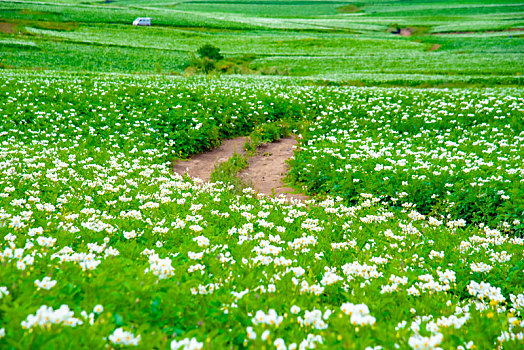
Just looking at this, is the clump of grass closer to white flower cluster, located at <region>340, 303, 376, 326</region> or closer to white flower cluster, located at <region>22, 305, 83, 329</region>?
white flower cluster, located at <region>340, 303, 376, 326</region>

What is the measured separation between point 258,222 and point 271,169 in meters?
6.60

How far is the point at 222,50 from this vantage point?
54312 mm

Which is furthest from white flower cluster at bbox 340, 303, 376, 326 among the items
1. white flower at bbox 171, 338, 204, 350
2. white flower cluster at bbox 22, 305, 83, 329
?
white flower cluster at bbox 22, 305, 83, 329

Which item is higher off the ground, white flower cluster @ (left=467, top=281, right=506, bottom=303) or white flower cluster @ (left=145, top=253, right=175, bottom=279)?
white flower cluster @ (left=145, top=253, right=175, bottom=279)

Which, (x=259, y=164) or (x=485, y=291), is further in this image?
(x=259, y=164)

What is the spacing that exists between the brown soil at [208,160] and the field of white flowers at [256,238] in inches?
21.3

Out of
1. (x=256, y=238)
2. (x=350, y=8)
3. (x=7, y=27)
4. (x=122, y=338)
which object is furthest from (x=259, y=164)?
(x=350, y=8)

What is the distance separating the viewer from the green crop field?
308 cm

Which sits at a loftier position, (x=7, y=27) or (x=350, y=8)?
(x=350, y=8)

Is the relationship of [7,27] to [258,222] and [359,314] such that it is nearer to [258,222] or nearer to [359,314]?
[258,222]

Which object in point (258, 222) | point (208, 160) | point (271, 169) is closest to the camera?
point (258, 222)

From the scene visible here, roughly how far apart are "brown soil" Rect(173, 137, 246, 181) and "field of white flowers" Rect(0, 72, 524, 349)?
1.77ft

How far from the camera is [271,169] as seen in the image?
43.6 feet

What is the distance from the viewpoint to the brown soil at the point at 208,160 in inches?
504
